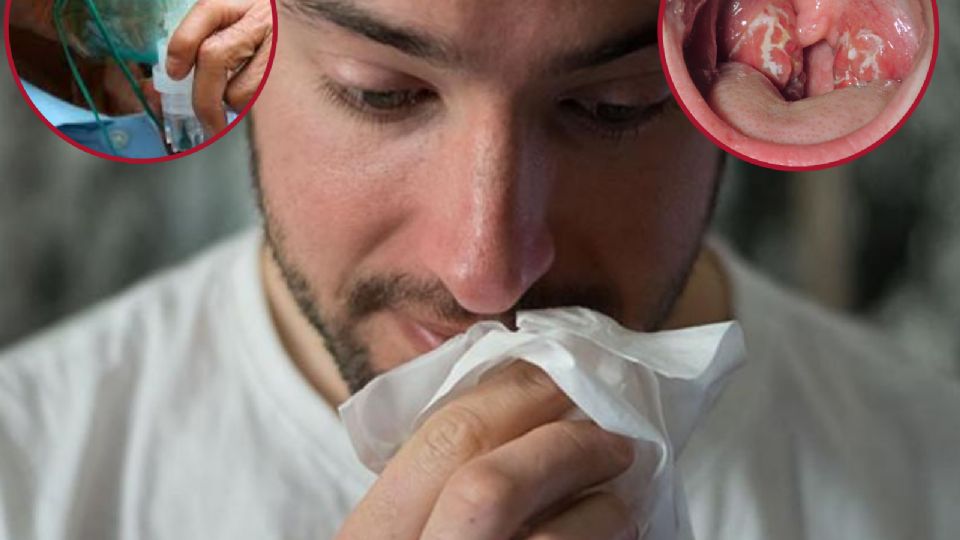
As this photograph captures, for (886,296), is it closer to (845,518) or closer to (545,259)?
(845,518)

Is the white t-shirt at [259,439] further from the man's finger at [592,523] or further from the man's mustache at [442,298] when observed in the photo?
→ the man's finger at [592,523]

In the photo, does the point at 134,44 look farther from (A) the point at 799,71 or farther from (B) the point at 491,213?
(A) the point at 799,71

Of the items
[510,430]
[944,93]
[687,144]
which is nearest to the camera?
[510,430]

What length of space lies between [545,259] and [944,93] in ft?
3.08

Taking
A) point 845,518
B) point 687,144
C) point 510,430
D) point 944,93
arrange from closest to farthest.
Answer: point 510,430 → point 687,144 → point 845,518 → point 944,93

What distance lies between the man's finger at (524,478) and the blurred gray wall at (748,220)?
853 mm

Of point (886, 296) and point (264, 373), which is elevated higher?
point (264, 373)

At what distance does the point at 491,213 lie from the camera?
2.72 feet

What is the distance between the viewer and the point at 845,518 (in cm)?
109

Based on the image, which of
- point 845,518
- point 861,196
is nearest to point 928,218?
point 861,196

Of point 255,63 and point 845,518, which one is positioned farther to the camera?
point 845,518

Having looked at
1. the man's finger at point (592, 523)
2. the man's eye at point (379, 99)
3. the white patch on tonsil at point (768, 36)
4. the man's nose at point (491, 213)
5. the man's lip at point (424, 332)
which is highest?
the white patch on tonsil at point (768, 36)

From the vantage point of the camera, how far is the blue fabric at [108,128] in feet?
2.72

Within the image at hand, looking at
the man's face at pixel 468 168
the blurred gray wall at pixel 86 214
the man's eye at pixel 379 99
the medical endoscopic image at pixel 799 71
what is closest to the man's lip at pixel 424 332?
the man's face at pixel 468 168
